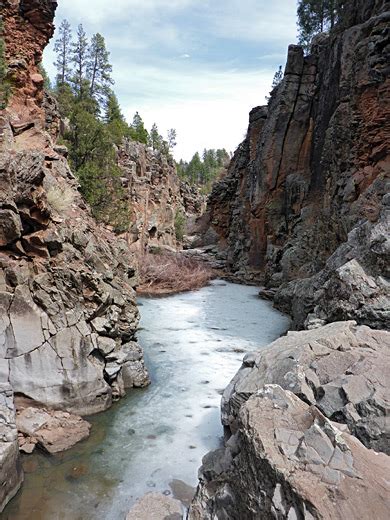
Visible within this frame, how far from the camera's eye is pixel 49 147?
368 inches

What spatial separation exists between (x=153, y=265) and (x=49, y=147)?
10.3 meters

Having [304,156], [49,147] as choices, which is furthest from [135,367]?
[304,156]

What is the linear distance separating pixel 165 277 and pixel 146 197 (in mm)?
6869

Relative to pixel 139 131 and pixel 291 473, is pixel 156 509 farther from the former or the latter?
pixel 139 131

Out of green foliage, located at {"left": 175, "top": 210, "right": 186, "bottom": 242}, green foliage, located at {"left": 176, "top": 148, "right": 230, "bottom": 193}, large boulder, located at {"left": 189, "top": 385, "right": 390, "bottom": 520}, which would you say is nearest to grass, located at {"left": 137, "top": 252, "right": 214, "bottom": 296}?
green foliage, located at {"left": 175, "top": 210, "right": 186, "bottom": 242}

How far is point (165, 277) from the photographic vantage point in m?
18.5

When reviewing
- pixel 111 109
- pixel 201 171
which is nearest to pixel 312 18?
pixel 111 109

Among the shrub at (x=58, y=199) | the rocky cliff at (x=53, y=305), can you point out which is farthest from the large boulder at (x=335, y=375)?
the shrub at (x=58, y=199)

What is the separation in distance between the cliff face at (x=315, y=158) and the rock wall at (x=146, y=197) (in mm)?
4891

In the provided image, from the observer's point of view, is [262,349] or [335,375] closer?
[335,375]

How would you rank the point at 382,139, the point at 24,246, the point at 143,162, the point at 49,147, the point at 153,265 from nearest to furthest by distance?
the point at 24,246
the point at 49,147
the point at 382,139
the point at 153,265
the point at 143,162

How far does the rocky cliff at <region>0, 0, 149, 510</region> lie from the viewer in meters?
6.11

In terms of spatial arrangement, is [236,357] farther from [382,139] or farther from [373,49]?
[373,49]

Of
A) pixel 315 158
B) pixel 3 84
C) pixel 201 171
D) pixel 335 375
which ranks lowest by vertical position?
pixel 335 375
